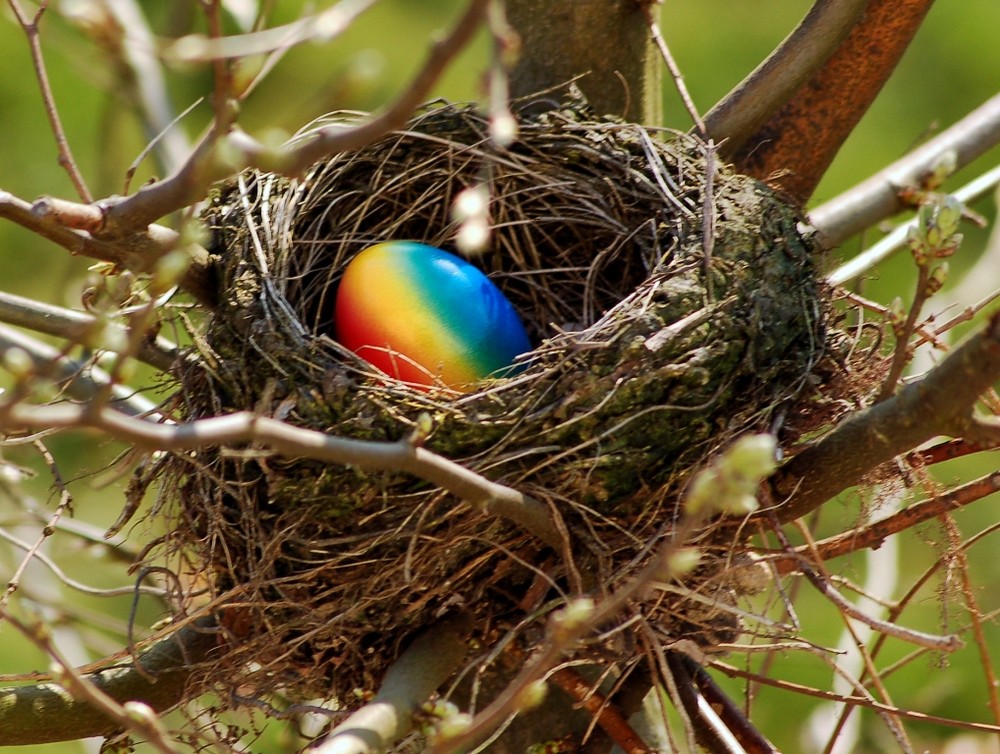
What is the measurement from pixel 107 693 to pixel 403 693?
0.48 metres

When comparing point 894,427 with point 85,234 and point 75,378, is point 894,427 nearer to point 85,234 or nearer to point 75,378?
point 85,234

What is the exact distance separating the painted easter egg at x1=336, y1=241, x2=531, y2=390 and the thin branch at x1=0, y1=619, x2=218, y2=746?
468 millimetres

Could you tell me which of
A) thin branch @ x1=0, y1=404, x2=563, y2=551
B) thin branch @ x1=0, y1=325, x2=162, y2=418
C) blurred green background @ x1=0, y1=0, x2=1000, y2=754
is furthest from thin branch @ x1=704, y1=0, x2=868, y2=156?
blurred green background @ x1=0, y1=0, x2=1000, y2=754

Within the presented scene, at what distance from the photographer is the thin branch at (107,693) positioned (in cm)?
152

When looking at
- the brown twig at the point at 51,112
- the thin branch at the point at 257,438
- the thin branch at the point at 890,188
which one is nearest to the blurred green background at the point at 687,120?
the thin branch at the point at 890,188

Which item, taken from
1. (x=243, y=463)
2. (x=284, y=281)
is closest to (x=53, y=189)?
(x=284, y=281)

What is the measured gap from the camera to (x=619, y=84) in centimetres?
194

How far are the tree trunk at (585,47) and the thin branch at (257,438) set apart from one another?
95 cm

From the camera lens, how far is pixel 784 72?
1.78 m

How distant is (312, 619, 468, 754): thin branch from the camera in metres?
1.16

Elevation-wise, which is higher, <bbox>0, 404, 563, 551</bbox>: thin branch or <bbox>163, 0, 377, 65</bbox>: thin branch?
<bbox>163, 0, 377, 65</bbox>: thin branch

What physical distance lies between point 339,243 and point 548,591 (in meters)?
0.77

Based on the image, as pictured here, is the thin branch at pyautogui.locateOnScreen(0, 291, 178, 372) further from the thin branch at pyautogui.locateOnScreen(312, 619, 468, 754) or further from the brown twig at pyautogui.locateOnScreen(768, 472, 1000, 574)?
the brown twig at pyautogui.locateOnScreen(768, 472, 1000, 574)

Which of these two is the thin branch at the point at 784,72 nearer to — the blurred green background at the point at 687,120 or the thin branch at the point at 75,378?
the thin branch at the point at 75,378
